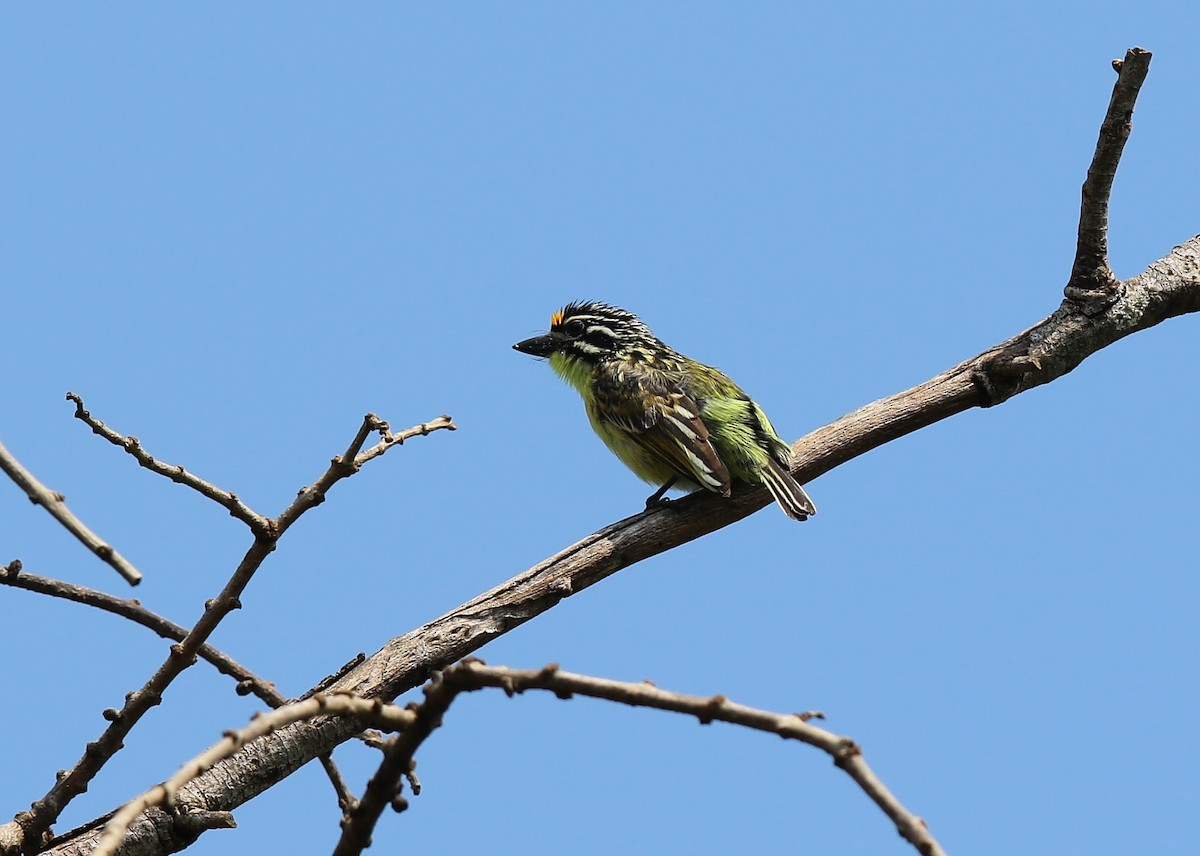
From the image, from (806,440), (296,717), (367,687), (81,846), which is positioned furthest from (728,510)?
(296,717)

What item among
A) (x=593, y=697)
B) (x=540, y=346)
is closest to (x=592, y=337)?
(x=540, y=346)

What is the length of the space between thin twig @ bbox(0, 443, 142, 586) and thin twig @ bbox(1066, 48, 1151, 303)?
4447 millimetres

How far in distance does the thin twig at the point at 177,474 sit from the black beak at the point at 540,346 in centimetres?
357

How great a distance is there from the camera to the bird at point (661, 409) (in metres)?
5.68

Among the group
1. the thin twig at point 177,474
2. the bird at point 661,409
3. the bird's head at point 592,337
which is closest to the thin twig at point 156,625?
the thin twig at point 177,474

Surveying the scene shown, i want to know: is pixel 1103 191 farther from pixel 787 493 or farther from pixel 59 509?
pixel 59 509

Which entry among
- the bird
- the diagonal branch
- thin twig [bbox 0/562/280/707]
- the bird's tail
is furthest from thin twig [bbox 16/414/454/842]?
the bird's tail

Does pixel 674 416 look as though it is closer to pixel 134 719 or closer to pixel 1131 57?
pixel 1131 57

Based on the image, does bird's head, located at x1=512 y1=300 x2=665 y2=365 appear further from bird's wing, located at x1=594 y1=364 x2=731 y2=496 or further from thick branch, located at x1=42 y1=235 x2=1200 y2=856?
thick branch, located at x1=42 y1=235 x2=1200 y2=856

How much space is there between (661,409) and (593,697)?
13.3ft

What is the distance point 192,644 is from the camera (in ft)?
11.9

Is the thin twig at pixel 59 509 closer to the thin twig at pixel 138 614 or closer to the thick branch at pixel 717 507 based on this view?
the thin twig at pixel 138 614

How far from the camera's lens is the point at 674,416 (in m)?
6.11

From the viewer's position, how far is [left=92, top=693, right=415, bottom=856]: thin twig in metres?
1.90
